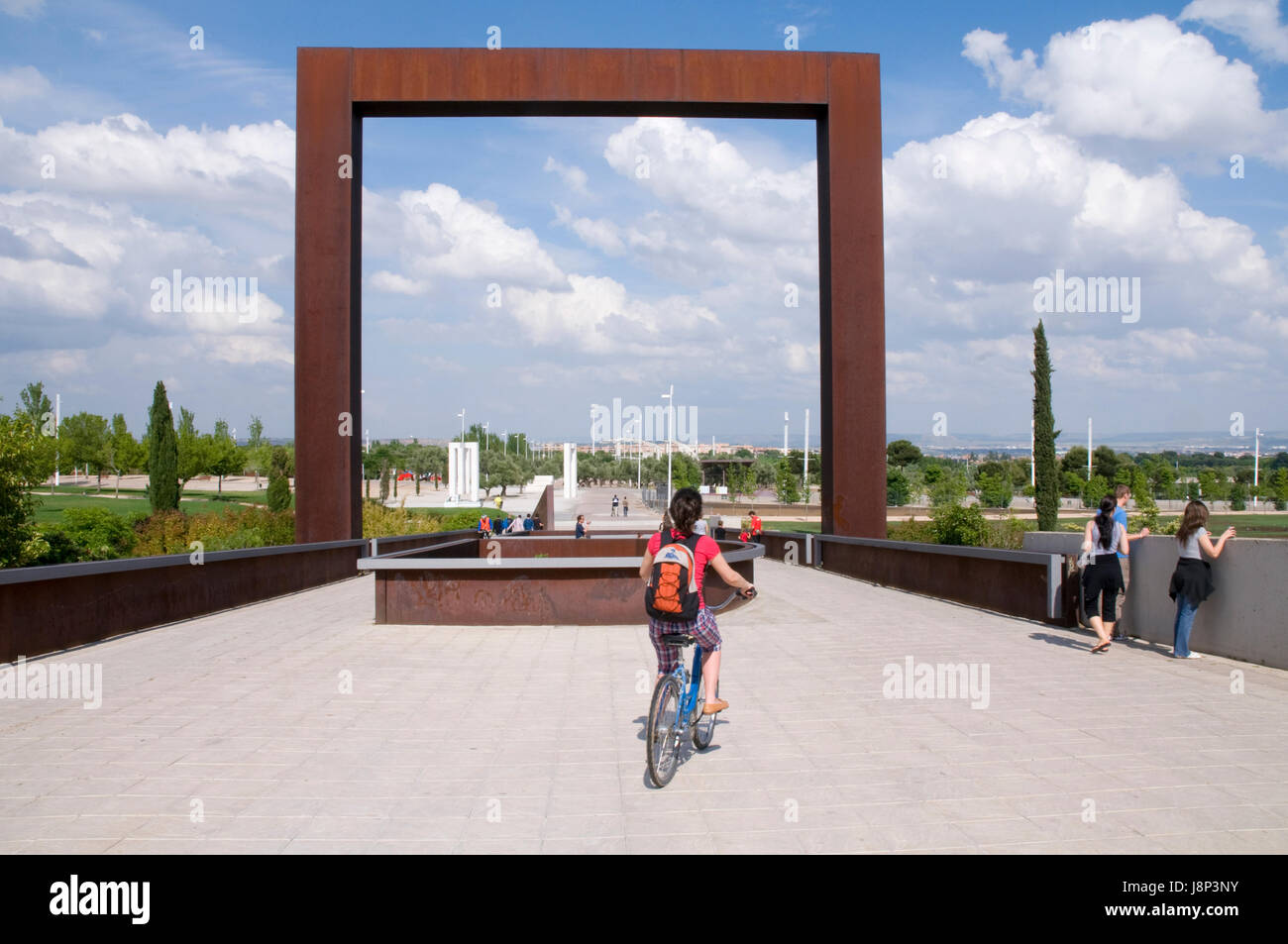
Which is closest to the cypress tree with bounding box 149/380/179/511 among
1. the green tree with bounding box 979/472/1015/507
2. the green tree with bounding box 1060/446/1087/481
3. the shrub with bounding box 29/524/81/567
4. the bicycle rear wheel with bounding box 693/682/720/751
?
the shrub with bounding box 29/524/81/567

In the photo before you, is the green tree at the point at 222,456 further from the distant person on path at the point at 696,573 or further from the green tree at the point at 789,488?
the distant person on path at the point at 696,573

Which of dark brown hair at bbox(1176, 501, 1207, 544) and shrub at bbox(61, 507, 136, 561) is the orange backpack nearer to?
dark brown hair at bbox(1176, 501, 1207, 544)

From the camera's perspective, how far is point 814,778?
548 cm

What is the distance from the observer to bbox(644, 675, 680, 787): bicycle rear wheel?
17.0 feet

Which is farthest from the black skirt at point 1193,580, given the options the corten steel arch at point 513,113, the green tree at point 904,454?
the green tree at point 904,454

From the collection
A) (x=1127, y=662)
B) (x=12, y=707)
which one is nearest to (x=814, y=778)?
(x=1127, y=662)

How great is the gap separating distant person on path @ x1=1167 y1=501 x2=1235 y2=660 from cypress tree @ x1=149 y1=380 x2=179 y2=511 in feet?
136

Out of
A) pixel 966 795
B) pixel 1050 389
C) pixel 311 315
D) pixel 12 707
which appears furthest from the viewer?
pixel 1050 389

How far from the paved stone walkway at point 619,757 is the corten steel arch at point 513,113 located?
828cm

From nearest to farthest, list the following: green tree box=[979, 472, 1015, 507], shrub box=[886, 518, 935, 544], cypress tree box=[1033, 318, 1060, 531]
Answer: shrub box=[886, 518, 935, 544] < cypress tree box=[1033, 318, 1060, 531] < green tree box=[979, 472, 1015, 507]

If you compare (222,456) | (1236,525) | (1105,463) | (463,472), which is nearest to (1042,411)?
(1236,525)
